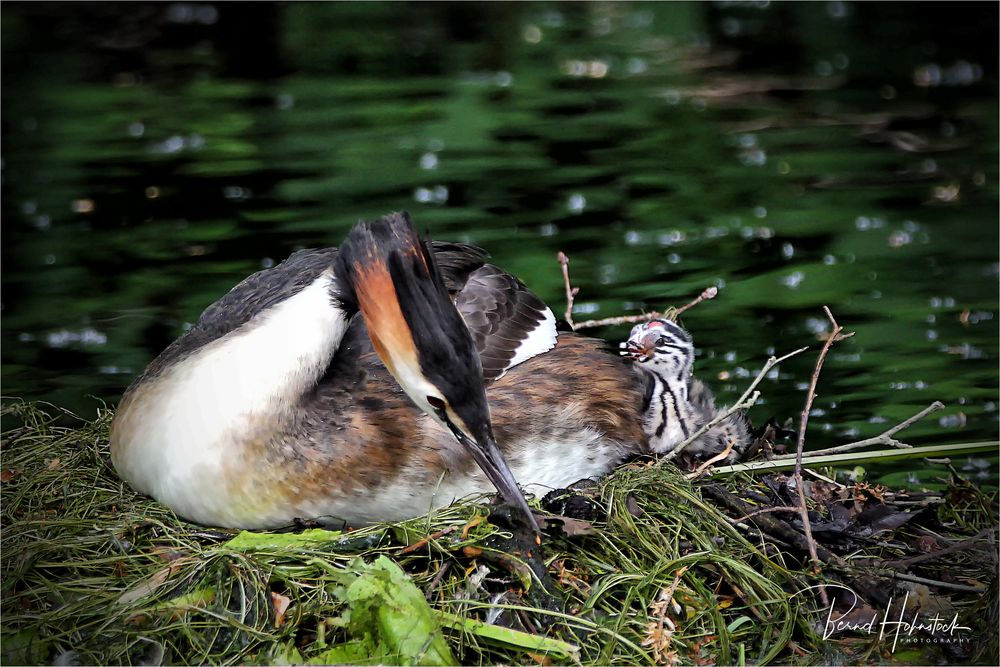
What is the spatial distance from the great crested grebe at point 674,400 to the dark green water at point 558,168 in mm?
1299

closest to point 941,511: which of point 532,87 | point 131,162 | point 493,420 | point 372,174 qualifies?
point 493,420

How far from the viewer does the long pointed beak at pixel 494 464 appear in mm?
4672

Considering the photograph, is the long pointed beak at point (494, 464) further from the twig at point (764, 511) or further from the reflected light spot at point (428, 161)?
the reflected light spot at point (428, 161)

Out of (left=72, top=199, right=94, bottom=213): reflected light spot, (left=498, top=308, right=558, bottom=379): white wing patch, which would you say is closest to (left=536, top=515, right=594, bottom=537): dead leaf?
(left=498, top=308, right=558, bottom=379): white wing patch

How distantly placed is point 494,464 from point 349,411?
2.24 feet

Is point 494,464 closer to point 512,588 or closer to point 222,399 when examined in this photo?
point 512,588

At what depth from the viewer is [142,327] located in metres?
8.46

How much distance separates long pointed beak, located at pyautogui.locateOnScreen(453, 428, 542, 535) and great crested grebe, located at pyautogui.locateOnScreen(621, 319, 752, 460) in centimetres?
106

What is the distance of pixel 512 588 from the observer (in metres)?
4.50

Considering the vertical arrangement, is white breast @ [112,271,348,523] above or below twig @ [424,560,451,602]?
above

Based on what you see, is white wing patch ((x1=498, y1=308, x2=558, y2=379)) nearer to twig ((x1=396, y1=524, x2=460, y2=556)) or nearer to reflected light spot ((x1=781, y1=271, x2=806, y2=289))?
twig ((x1=396, y1=524, x2=460, y2=556))

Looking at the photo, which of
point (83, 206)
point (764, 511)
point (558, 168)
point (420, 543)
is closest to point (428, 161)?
point (558, 168)

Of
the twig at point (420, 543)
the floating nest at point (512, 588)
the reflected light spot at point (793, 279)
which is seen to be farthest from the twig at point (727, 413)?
the reflected light spot at point (793, 279)

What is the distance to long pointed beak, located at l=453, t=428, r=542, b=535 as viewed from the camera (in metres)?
4.67
